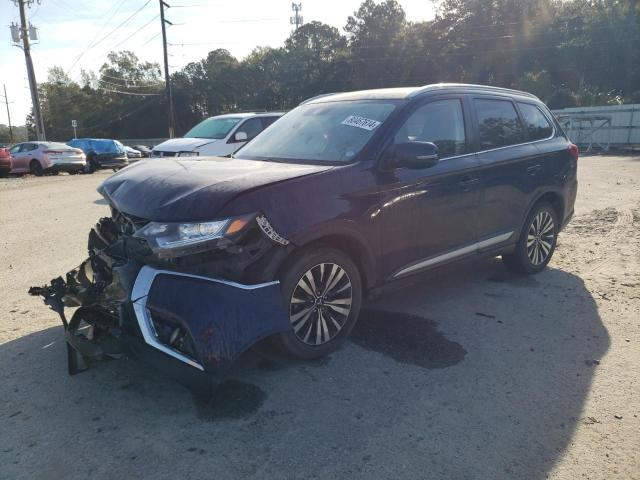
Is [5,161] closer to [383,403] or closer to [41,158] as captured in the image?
[41,158]

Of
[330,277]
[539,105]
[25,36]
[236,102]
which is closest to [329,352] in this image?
[330,277]

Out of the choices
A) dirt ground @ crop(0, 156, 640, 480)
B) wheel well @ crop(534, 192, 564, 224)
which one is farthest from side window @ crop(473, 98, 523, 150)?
dirt ground @ crop(0, 156, 640, 480)

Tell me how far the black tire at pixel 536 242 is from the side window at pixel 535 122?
Result: 757mm

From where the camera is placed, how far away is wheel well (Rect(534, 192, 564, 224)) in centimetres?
555

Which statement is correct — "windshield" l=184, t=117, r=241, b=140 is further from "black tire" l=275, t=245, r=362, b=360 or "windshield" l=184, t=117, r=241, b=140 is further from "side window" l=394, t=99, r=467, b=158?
"black tire" l=275, t=245, r=362, b=360

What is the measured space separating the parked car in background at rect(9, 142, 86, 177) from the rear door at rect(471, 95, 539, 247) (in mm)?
20572

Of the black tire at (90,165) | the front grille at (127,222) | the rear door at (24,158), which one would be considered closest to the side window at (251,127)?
the front grille at (127,222)

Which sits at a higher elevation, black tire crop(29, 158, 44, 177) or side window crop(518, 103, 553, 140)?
side window crop(518, 103, 553, 140)

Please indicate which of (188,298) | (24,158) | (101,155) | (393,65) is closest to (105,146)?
(101,155)

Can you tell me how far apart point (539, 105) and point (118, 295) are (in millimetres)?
4951

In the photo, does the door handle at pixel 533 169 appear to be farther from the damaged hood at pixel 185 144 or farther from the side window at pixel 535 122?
the damaged hood at pixel 185 144

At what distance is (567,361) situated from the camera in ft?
12.0

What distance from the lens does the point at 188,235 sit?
2.96 meters

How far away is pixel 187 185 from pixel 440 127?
2.33 m
